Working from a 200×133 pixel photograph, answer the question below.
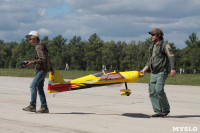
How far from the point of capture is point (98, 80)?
842 cm

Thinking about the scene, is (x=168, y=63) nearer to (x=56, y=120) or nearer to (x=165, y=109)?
(x=165, y=109)

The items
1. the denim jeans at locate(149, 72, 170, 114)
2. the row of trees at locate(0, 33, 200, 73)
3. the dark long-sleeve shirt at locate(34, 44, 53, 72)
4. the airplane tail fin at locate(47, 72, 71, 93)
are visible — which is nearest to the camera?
the denim jeans at locate(149, 72, 170, 114)

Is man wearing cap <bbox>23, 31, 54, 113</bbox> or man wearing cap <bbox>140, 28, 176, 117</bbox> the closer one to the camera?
man wearing cap <bbox>140, 28, 176, 117</bbox>

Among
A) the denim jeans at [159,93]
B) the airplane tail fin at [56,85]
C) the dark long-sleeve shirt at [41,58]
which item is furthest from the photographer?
the airplane tail fin at [56,85]

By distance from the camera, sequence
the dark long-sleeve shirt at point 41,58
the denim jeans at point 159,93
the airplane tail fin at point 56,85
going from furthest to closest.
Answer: the airplane tail fin at point 56,85 → the dark long-sleeve shirt at point 41,58 → the denim jeans at point 159,93

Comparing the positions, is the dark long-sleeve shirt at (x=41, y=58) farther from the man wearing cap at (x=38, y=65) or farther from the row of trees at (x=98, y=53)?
the row of trees at (x=98, y=53)

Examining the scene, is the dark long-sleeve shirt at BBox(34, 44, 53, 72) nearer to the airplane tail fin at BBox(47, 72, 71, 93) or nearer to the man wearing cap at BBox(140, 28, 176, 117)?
the airplane tail fin at BBox(47, 72, 71, 93)

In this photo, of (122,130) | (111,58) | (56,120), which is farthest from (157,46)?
(111,58)

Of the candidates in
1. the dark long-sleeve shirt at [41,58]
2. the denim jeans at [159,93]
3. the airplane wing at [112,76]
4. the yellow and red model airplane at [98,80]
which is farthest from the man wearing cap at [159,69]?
the dark long-sleeve shirt at [41,58]

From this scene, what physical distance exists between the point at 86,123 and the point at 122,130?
3.32 feet

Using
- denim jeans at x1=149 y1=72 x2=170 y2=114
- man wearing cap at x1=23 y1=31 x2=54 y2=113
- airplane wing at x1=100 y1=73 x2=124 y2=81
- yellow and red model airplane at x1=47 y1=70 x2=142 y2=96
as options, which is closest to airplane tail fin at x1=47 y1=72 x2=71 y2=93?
yellow and red model airplane at x1=47 y1=70 x2=142 y2=96

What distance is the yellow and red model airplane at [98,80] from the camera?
8.24 meters

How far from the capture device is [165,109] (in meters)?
7.73

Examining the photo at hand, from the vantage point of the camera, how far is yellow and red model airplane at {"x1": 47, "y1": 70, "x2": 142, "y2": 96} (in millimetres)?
8242
